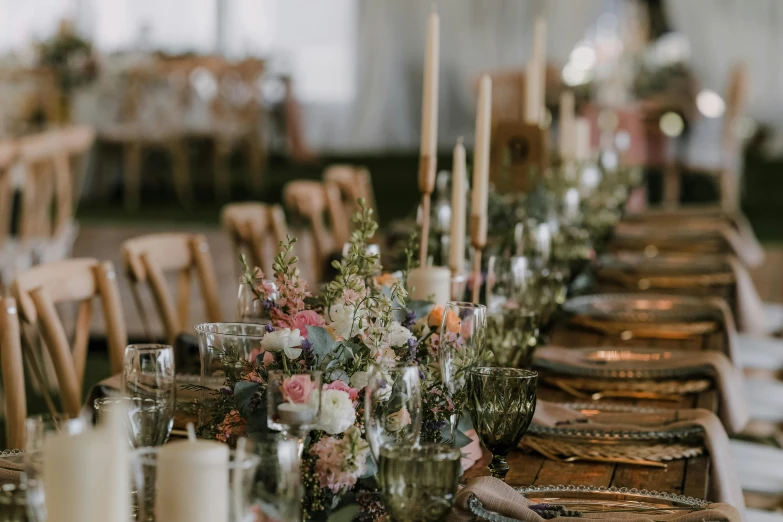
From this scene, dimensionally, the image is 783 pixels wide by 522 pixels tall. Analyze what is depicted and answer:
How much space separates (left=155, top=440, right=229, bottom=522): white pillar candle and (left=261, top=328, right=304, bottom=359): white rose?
0.96ft

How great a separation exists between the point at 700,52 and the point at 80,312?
8558 mm

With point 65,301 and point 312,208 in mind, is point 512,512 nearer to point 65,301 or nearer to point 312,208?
point 65,301

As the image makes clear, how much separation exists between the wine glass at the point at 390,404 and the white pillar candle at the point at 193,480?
249 millimetres

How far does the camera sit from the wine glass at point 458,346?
1.32 metres

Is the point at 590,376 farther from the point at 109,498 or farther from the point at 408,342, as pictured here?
the point at 109,498

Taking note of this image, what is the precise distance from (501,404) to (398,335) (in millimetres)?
146

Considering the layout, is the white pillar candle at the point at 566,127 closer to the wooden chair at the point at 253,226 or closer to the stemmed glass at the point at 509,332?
the wooden chair at the point at 253,226

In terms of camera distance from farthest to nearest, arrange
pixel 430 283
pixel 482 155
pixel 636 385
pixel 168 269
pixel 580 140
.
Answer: pixel 580 140, pixel 168 269, pixel 636 385, pixel 482 155, pixel 430 283

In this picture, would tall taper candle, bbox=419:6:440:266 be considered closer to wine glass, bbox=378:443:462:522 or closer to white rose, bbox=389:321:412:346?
white rose, bbox=389:321:412:346

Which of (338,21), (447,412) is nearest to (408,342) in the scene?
(447,412)

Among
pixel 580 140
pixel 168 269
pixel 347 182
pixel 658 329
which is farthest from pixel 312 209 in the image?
pixel 658 329

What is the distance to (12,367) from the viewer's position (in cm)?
198

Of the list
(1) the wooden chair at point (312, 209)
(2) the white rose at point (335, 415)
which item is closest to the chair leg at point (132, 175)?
(1) the wooden chair at point (312, 209)

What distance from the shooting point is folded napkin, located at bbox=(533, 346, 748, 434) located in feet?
6.11
